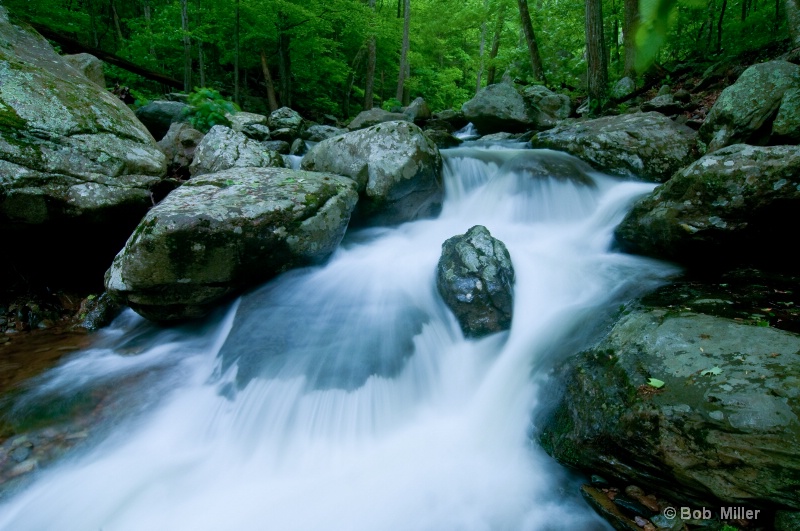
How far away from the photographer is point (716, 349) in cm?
284

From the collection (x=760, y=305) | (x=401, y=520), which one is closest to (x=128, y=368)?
(x=401, y=520)

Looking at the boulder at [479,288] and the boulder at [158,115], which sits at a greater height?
the boulder at [158,115]

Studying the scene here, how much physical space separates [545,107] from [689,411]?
11.5 m

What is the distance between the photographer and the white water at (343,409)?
10.2 ft

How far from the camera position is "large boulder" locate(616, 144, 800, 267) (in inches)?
158

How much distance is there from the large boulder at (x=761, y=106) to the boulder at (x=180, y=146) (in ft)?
27.2

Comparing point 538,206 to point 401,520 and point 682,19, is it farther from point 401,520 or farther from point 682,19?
point 682,19

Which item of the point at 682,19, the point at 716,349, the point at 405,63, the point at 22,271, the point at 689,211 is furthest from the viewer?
the point at 405,63

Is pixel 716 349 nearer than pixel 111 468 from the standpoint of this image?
Yes

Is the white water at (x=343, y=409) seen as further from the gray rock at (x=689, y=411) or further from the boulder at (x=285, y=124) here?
the boulder at (x=285, y=124)

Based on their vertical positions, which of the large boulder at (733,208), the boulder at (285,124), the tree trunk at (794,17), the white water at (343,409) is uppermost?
the tree trunk at (794,17)

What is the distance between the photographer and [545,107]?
40.6ft

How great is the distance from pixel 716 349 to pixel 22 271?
302 inches

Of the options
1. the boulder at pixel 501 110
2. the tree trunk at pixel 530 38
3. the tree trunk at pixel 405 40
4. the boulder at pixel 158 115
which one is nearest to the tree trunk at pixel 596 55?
the boulder at pixel 501 110
